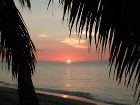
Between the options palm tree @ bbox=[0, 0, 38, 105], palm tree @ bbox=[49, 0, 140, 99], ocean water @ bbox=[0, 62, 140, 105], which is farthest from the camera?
ocean water @ bbox=[0, 62, 140, 105]

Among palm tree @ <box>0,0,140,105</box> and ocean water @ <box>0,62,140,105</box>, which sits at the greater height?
palm tree @ <box>0,0,140,105</box>

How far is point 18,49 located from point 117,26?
291 cm

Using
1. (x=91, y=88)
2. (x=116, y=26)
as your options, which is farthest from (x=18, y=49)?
(x=91, y=88)

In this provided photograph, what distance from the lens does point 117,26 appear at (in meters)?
1.32

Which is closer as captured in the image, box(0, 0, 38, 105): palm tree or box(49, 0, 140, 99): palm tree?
box(49, 0, 140, 99): palm tree

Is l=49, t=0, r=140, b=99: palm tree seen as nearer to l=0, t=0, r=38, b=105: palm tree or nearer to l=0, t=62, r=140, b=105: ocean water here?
l=0, t=62, r=140, b=105: ocean water

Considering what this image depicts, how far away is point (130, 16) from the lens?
4.08 ft

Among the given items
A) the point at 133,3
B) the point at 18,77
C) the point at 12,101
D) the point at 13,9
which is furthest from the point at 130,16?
the point at 12,101

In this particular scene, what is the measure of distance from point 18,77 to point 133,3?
10.8 feet

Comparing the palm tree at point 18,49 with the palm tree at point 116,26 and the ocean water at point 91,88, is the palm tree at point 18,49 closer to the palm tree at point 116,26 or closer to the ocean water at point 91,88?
the ocean water at point 91,88

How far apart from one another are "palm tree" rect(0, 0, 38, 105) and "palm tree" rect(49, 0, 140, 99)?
2.56 meters

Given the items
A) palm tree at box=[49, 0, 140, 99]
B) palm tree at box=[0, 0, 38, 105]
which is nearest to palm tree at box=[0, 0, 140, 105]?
palm tree at box=[49, 0, 140, 99]

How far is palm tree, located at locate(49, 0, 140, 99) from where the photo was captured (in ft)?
4.10

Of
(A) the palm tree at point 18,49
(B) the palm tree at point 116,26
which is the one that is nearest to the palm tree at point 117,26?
(B) the palm tree at point 116,26
